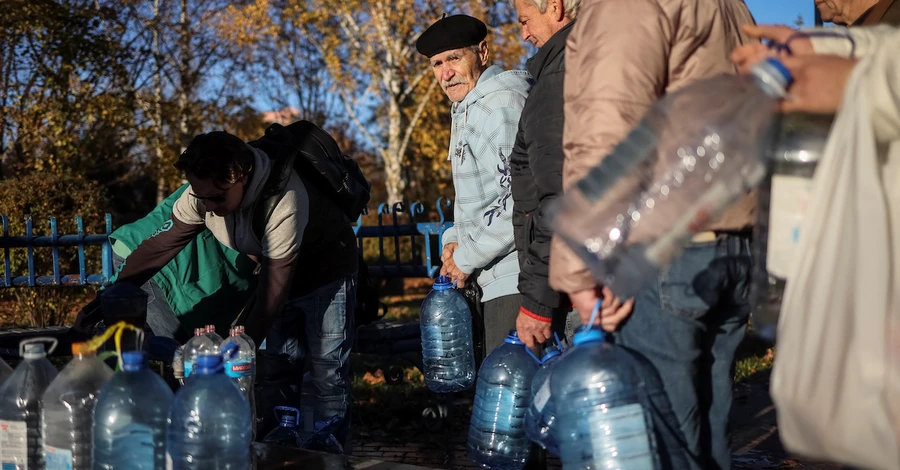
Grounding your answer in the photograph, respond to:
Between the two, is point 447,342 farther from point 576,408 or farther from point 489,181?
point 576,408

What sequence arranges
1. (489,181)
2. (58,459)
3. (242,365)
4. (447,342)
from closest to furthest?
(58,459), (242,365), (489,181), (447,342)

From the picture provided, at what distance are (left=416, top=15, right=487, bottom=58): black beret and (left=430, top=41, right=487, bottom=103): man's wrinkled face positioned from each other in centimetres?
3

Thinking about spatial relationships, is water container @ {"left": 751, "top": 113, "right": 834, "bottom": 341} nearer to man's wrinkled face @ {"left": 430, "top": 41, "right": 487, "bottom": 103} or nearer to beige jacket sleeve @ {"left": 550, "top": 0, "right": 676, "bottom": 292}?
beige jacket sleeve @ {"left": 550, "top": 0, "right": 676, "bottom": 292}

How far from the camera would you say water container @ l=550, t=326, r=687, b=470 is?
225cm

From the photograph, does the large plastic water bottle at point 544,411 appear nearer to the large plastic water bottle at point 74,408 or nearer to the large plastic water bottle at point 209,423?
the large plastic water bottle at point 209,423

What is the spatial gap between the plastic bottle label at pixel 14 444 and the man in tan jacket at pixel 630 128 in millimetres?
1577

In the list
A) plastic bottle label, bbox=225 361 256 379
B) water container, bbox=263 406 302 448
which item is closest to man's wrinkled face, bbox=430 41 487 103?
water container, bbox=263 406 302 448

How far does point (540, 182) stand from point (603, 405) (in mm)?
861

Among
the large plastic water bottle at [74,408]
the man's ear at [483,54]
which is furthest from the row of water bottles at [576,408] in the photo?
the man's ear at [483,54]

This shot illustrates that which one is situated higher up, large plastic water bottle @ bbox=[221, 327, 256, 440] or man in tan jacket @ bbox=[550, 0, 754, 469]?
man in tan jacket @ bbox=[550, 0, 754, 469]

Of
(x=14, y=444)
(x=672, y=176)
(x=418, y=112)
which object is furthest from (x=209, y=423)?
(x=418, y=112)

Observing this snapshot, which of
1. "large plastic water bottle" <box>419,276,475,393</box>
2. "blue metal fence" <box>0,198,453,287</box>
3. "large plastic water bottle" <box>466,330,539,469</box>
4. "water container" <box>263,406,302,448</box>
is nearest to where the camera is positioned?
"large plastic water bottle" <box>466,330,539,469</box>

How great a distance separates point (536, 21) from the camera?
134 inches

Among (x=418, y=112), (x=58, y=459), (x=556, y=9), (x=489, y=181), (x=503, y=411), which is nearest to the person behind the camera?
(x=58, y=459)
